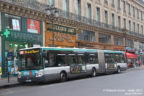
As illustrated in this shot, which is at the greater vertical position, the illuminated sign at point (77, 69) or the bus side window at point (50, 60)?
the bus side window at point (50, 60)

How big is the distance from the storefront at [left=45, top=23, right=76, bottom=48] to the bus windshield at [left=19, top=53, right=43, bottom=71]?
9.94 meters

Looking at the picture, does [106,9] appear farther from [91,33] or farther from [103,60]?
[103,60]

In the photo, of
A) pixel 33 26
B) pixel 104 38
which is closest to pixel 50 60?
pixel 33 26

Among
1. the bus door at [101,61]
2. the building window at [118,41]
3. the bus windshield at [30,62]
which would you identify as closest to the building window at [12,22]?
the bus windshield at [30,62]

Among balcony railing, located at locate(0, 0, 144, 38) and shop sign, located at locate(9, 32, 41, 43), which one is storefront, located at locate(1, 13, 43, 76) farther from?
balcony railing, located at locate(0, 0, 144, 38)

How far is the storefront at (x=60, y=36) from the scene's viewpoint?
2695 cm

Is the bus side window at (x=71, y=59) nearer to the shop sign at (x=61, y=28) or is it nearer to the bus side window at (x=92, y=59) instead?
the bus side window at (x=92, y=59)

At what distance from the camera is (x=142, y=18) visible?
5888 centimetres

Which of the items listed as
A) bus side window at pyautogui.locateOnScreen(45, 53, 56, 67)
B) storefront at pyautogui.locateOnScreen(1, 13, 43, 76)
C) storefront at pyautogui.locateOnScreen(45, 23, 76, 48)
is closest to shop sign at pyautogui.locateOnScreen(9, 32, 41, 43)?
storefront at pyautogui.locateOnScreen(1, 13, 43, 76)

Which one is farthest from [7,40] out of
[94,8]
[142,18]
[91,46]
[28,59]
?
[142,18]

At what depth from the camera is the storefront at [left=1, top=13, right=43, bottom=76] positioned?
21108 millimetres

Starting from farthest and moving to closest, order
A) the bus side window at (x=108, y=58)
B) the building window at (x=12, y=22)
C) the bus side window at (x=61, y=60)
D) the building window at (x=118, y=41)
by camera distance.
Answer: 1. the building window at (x=118, y=41)
2. the bus side window at (x=108, y=58)
3. the building window at (x=12, y=22)
4. the bus side window at (x=61, y=60)

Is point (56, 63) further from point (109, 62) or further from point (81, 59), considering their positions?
point (109, 62)

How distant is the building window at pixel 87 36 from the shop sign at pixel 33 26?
8.68 metres
